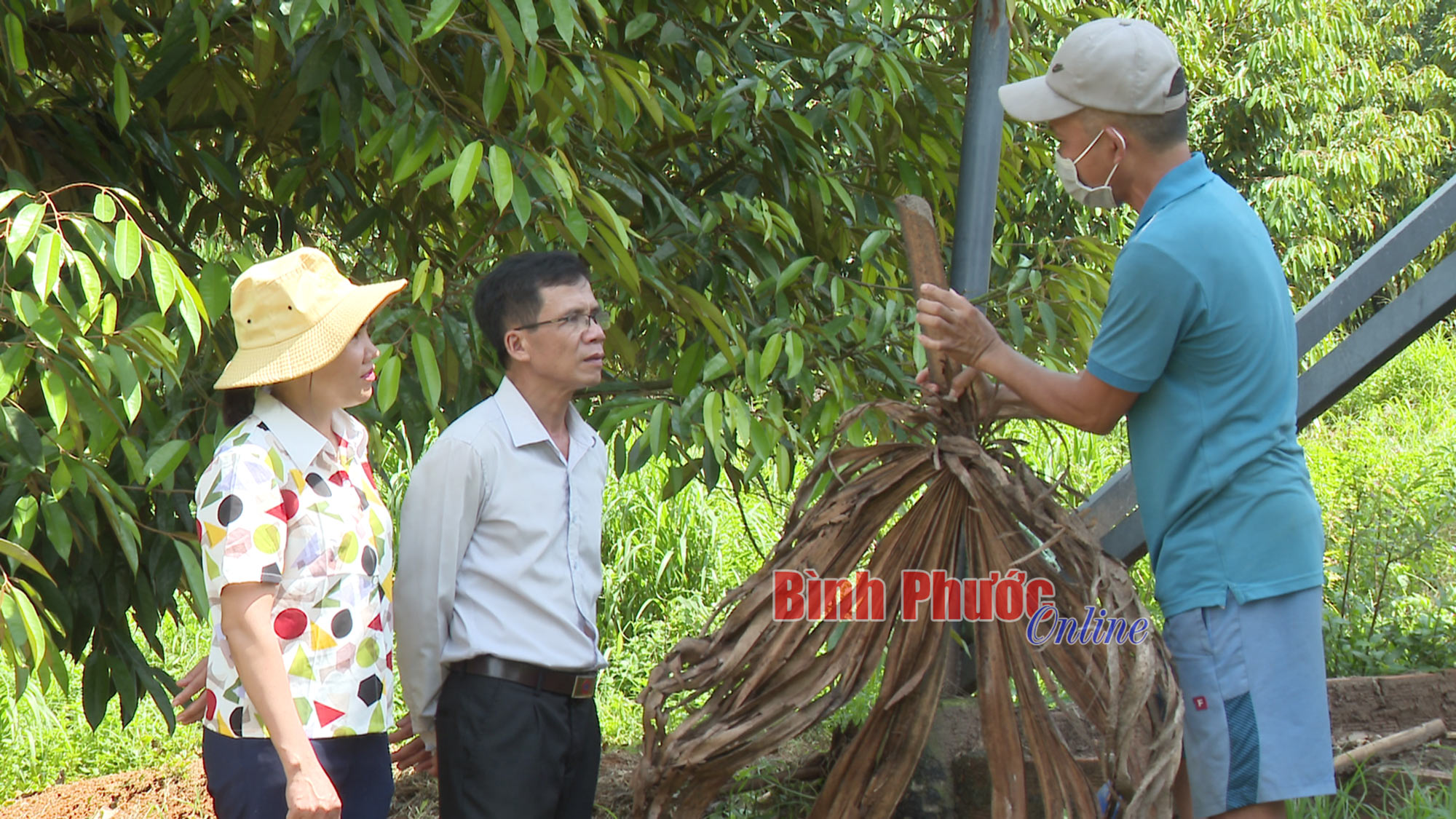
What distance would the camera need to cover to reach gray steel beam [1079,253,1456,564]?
2979 millimetres

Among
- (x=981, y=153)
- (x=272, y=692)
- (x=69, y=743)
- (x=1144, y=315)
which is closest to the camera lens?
(x=272, y=692)

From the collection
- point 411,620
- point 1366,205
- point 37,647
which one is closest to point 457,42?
point 411,620

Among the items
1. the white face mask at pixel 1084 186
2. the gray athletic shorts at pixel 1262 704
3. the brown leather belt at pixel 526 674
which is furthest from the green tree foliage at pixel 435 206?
the gray athletic shorts at pixel 1262 704

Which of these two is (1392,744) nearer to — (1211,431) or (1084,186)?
(1211,431)

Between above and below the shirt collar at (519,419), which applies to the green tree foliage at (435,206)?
above

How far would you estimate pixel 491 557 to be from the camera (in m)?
2.13

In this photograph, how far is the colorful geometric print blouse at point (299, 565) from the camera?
71.4 inches

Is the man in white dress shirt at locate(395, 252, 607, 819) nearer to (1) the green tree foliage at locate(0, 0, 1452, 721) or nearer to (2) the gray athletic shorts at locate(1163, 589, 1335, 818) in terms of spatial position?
(1) the green tree foliage at locate(0, 0, 1452, 721)

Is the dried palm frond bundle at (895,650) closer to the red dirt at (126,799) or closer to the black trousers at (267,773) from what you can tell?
the black trousers at (267,773)

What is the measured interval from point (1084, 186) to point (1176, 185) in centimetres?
15

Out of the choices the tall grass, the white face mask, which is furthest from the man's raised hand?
the tall grass

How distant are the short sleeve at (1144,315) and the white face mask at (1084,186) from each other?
0.49ft

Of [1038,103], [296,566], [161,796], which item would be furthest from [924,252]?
[161,796]

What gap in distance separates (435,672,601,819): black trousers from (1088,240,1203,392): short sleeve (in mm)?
985
